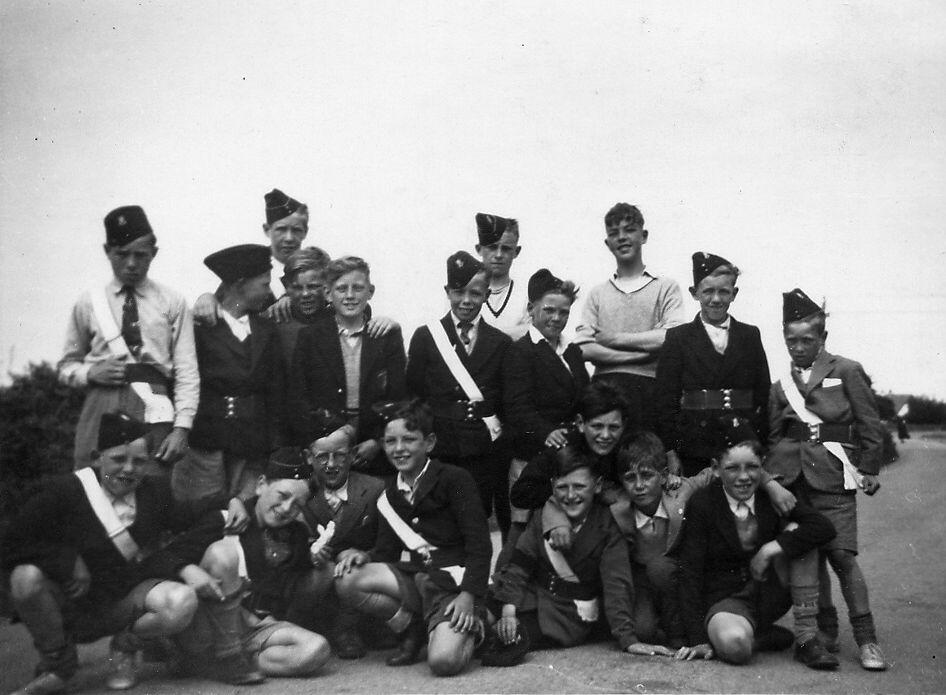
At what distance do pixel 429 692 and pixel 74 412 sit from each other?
382 cm

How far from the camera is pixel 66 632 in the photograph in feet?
13.4

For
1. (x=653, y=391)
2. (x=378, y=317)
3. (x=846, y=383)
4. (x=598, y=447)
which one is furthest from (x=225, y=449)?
(x=846, y=383)

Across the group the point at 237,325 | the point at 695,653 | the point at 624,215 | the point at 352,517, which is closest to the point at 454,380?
the point at 352,517

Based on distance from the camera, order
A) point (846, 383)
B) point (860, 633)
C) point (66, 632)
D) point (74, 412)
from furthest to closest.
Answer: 1. point (74, 412)
2. point (846, 383)
3. point (860, 633)
4. point (66, 632)

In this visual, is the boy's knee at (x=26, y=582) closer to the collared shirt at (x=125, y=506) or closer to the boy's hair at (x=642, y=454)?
the collared shirt at (x=125, y=506)

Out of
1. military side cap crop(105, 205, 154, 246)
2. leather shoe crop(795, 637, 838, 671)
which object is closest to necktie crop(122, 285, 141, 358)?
military side cap crop(105, 205, 154, 246)

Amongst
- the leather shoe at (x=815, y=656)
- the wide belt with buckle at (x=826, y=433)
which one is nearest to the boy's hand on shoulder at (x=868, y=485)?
the wide belt with buckle at (x=826, y=433)

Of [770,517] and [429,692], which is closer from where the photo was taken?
[429,692]

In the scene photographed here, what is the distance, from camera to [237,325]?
5.07m

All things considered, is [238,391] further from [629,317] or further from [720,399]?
[720,399]

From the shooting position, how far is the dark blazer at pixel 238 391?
496 cm

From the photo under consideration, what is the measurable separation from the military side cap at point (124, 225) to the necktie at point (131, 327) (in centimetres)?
30

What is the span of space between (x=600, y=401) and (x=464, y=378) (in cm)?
73

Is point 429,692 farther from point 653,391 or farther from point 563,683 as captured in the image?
point 653,391
